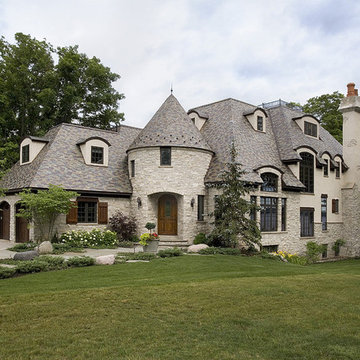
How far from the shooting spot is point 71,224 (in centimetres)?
2122

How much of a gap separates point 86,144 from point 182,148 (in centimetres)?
557

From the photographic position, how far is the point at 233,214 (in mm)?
19844

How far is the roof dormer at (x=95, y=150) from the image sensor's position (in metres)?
23.3

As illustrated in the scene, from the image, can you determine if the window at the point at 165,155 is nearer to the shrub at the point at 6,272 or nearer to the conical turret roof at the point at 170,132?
the conical turret roof at the point at 170,132

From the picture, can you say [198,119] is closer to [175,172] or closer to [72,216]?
[175,172]

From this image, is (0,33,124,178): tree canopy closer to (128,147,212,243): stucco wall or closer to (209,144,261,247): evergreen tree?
(128,147,212,243): stucco wall

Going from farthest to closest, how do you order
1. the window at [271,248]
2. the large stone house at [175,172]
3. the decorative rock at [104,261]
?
the window at [271,248] → the large stone house at [175,172] → the decorative rock at [104,261]

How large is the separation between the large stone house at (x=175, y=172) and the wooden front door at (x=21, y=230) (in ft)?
0.18

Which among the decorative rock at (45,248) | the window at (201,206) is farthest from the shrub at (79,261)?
the window at (201,206)

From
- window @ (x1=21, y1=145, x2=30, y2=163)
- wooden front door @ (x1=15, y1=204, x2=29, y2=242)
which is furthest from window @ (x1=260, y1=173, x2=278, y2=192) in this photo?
window @ (x1=21, y1=145, x2=30, y2=163)

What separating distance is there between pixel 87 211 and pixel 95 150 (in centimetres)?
385

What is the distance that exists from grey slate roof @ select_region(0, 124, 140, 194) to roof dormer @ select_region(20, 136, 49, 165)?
0.28 metres

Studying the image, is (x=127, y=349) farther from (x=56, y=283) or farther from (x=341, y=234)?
(x=341, y=234)

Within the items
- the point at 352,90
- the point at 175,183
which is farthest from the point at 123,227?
the point at 352,90
